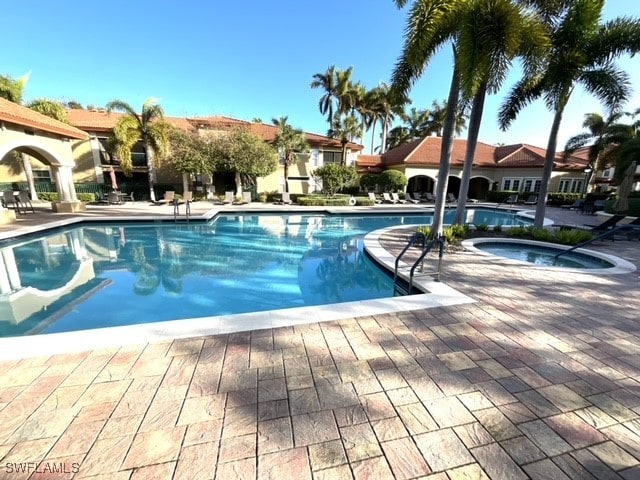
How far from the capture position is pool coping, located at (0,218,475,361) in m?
3.15

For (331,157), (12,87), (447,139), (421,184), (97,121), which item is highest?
(12,87)

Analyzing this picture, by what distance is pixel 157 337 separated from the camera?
335 centimetres

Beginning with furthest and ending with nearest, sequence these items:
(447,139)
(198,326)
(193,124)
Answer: (193,124), (447,139), (198,326)

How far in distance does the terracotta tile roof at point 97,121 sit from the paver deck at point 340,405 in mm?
23971

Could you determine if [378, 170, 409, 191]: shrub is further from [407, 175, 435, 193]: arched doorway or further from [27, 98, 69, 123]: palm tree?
[27, 98, 69, 123]: palm tree

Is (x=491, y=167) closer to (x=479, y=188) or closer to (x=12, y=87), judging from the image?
(x=479, y=188)

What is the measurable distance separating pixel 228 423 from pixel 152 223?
14.3 meters

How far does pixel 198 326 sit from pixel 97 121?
28293 millimetres

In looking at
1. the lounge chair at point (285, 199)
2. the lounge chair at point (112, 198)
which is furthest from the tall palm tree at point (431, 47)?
the lounge chair at point (112, 198)

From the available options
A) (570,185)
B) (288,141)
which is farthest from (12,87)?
(570,185)

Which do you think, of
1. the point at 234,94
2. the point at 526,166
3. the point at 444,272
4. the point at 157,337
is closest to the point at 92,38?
the point at 234,94

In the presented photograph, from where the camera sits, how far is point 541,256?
29.7ft

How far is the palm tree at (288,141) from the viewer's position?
74.1 ft

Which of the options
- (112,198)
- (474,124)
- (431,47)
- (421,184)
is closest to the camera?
(431,47)
